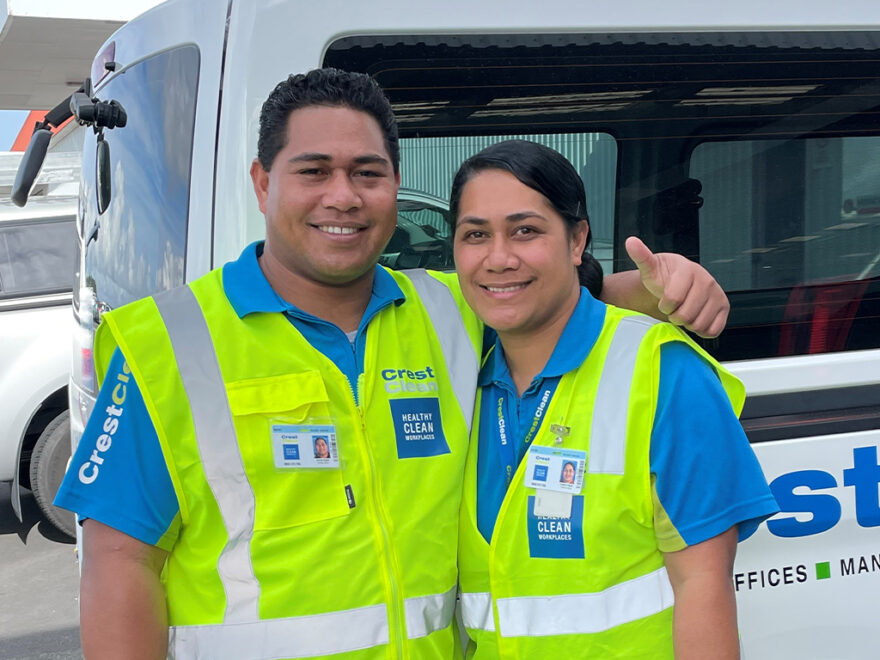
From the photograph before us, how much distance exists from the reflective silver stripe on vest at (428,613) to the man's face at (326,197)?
58 cm

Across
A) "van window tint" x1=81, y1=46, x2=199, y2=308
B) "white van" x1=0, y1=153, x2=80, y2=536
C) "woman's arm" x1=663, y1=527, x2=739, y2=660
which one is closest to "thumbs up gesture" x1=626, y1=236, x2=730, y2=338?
"woman's arm" x1=663, y1=527, x2=739, y2=660

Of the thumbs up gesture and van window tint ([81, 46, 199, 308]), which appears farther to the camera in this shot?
van window tint ([81, 46, 199, 308])

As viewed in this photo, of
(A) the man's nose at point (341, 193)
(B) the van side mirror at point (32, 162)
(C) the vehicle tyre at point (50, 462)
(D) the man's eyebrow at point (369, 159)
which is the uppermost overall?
(B) the van side mirror at point (32, 162)

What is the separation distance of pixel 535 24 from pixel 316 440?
1084 mm

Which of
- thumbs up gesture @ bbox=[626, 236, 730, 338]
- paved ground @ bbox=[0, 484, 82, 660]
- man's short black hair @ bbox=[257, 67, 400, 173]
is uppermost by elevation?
man's short black hair @ bbox=[257, 67, 400, 173]

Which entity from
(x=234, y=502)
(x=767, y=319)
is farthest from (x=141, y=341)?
(x=767, y=319)

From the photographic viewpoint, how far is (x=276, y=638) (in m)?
1.44

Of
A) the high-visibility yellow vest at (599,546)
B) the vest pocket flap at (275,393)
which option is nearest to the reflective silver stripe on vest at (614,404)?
the high-visibility yellow vest at (599,546)

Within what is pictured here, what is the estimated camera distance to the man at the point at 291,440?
55.0 inches

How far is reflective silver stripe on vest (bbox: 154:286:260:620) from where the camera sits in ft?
4.67

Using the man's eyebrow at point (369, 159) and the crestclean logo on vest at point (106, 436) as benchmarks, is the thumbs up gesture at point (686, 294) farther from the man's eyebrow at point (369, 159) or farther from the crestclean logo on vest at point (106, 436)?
the crestclean logo on vest at point (106, 436)

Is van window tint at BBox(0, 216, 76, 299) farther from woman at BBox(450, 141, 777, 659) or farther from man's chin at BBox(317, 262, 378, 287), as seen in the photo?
woman at BBox(450, 141, 777, 659)

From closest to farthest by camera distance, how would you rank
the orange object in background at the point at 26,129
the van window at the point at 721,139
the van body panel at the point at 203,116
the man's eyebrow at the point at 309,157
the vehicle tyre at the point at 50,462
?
1. the man's eyebrow at the point at 309,157
2. the van body panel at the point at 203,116
3. the van window at the point at 721,139
4. the vehicle tyre at the point at 50,462
5. the orange object in background at the point at 26,129

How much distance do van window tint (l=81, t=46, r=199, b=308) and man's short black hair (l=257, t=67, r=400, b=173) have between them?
1.26 ft
